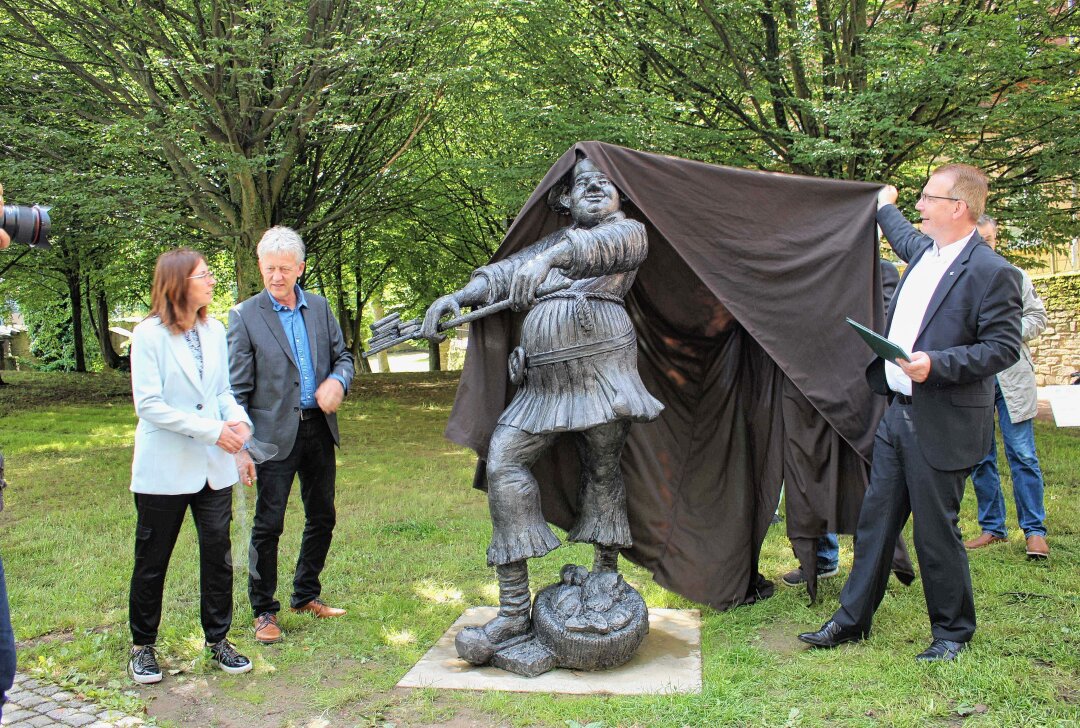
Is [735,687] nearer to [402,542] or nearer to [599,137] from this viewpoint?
[402,542]

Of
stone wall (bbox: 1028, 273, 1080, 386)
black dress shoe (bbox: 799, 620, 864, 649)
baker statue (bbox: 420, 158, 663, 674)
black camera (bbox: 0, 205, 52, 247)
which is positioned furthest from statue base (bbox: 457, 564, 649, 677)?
stone wall (bbox: 1028, 273, 1080, 386)

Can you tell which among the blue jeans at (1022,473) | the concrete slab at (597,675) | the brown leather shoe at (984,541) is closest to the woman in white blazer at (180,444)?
the concrete slab at (597,675)

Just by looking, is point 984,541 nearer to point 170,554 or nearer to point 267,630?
point 267,630

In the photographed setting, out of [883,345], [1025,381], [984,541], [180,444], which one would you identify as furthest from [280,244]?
[984,541]

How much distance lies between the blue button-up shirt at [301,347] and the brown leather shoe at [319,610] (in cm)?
117

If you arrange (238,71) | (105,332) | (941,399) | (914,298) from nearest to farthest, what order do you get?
(941,399) → (914,298) → (238,71) → (105,332)

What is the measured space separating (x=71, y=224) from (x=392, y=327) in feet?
28.0

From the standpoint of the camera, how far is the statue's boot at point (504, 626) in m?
3.88

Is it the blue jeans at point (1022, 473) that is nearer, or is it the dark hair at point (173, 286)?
the dark hair at point (173, 286)

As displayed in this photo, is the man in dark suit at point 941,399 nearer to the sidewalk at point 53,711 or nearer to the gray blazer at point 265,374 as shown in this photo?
the gray blazer at point 265,374

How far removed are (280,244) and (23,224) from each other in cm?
152

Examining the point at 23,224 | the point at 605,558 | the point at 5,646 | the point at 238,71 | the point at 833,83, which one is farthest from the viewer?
the point at 833,83

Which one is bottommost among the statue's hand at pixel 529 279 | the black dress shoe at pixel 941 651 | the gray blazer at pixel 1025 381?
the black dress shoe at pixel 941 651

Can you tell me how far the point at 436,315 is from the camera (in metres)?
3.91
